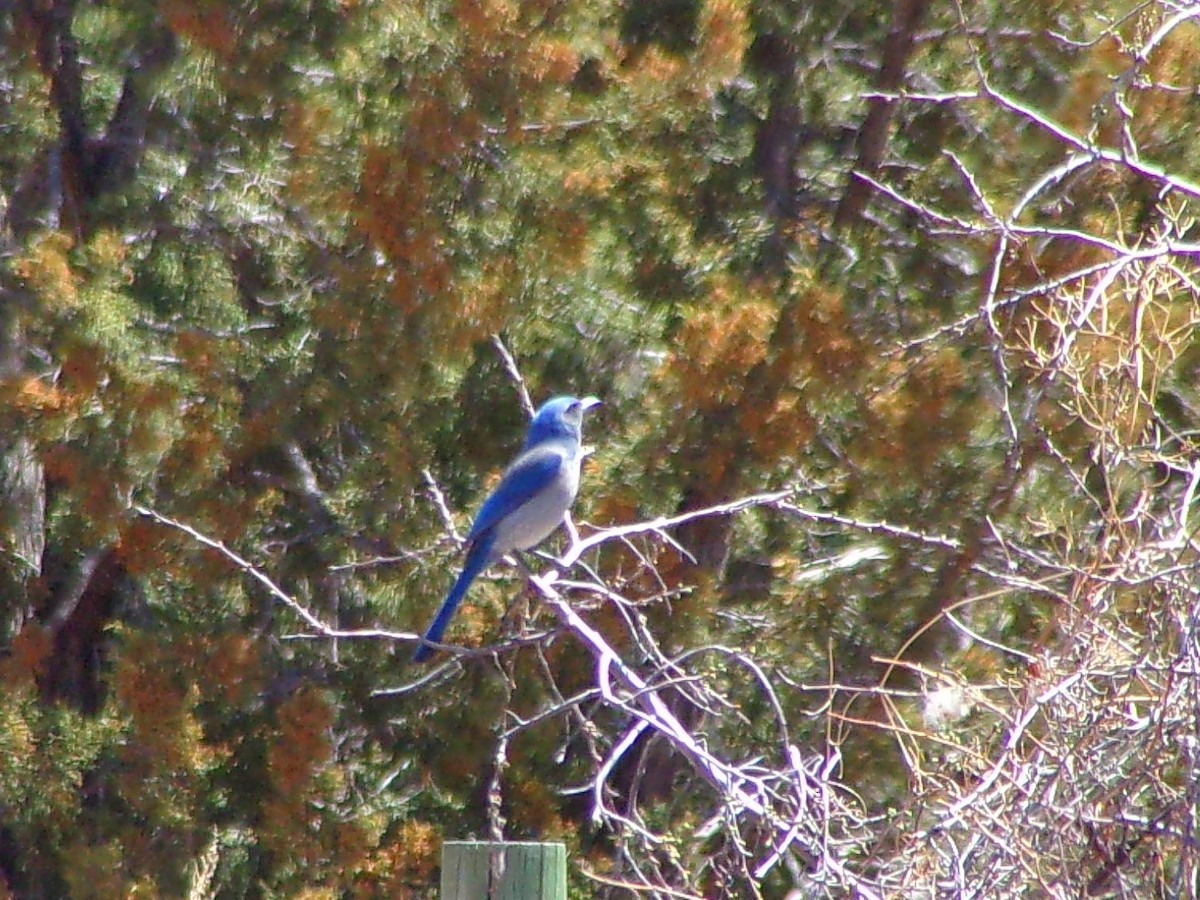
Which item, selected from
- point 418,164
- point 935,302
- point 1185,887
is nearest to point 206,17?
point 418,164

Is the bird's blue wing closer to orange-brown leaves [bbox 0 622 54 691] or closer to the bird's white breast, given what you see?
the bird's white breast

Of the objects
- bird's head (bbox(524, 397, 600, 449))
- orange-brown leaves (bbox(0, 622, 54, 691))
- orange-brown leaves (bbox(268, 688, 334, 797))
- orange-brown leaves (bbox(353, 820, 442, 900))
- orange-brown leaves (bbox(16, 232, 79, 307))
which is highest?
orange-brown leaves (bbox(16, 232, 79, 307))

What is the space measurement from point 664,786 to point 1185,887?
3.99 m

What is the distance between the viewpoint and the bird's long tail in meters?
6.07

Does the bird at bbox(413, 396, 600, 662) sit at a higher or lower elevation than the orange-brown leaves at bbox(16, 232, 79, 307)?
lower

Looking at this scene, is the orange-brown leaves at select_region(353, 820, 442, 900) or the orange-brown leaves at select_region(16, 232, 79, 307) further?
the orange-brown leaves at select_region(353, 820, 442, 900)

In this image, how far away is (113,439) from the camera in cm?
696

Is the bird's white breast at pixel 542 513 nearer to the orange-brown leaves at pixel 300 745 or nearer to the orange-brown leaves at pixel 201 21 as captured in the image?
the orange-brown leaves at pixel 300 745

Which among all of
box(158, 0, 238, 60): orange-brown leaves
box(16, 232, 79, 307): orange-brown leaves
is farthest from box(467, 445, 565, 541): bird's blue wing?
box(158, 0, 238, 60): orange-brown leaves

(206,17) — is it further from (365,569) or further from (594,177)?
(365,569)

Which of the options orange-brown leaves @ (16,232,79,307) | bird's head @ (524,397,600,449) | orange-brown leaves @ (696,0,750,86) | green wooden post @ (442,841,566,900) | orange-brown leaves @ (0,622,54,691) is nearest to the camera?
green wooden post @ (442,841,566,900)

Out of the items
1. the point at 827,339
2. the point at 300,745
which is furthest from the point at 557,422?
the point at 300,745

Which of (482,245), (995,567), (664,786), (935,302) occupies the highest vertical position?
(482,245)

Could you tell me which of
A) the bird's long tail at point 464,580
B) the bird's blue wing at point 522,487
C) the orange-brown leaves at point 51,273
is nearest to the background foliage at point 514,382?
the orange-brown leaves at point 51,273
